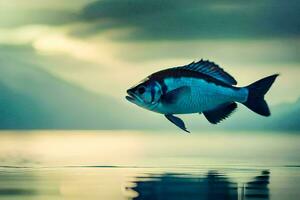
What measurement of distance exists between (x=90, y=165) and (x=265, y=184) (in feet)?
3.75

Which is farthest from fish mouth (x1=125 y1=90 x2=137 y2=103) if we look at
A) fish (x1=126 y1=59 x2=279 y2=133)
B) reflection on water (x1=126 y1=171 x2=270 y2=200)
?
reflection on water (x1=126 y1=171 x2=270 y2=200)

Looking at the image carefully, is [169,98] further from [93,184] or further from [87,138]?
[87,138]

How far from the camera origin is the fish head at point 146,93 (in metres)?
3.67

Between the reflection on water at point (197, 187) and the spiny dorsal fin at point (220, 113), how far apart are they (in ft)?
0.88

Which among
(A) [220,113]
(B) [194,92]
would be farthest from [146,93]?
(A) [220,113]

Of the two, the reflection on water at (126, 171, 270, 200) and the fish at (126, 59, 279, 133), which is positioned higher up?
the fish at (126, 59, 279, 133)

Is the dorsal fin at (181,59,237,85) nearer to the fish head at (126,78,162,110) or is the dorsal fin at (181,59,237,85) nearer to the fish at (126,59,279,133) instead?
the fish at (126,59,279,133)

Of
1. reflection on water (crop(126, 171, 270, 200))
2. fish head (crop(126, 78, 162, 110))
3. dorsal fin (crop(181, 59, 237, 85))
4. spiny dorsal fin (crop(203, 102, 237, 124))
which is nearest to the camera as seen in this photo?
reflection on water (crop(126, 171, 270, 200))

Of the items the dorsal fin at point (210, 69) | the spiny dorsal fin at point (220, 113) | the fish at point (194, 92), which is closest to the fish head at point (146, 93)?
the fish at point (194, 92)

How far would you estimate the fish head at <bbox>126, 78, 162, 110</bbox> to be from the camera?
3.67 m

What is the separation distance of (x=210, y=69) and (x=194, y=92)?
13cm

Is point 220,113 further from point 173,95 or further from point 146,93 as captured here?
point 146,93

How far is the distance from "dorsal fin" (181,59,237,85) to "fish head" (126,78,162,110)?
182mm

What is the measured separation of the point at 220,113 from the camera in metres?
3.91
